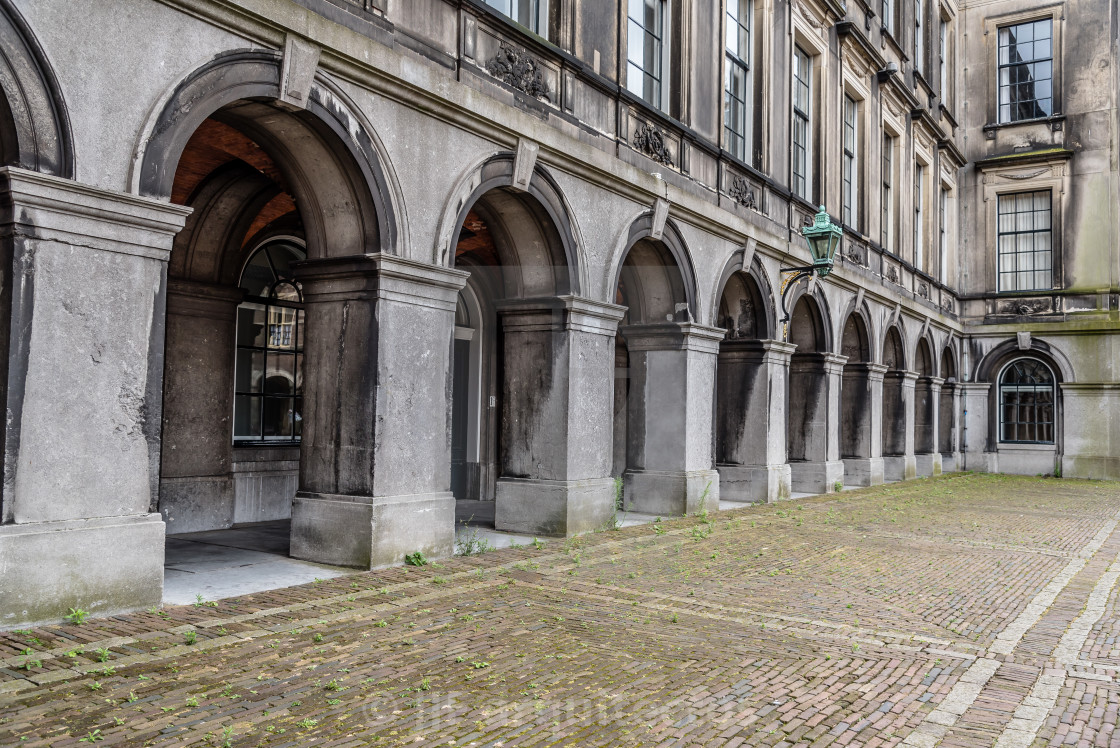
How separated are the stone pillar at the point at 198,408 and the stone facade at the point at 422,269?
0.03 metres

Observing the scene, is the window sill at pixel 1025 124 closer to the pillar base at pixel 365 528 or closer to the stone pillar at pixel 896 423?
the stone pillar at pixel 896 423

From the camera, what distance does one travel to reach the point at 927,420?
83.4 ft

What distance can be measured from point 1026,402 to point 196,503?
25706mm

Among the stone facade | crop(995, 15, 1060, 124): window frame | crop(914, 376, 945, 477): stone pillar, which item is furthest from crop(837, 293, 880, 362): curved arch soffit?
crop(995, 15, 1060, 124): window frame

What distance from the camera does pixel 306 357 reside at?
27.3ft

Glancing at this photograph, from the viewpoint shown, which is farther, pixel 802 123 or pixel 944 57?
pixel 944 57

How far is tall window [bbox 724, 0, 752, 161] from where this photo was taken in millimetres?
14656

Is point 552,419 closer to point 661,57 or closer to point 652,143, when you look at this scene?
point 652,143

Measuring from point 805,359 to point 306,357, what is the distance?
11.8 metres

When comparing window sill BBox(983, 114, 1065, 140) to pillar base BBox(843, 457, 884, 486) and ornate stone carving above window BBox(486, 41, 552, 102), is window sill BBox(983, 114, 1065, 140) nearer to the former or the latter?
pillar base BBox(843, 457, 884, 486)

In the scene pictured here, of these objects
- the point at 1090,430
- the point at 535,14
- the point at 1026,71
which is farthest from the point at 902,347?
the point at 535,14

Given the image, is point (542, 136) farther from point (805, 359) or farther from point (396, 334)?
point (805, 359)

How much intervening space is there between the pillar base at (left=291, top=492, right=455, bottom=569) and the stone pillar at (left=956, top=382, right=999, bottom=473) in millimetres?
24319

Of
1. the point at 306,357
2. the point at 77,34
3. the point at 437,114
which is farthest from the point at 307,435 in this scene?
the point at 77,34
